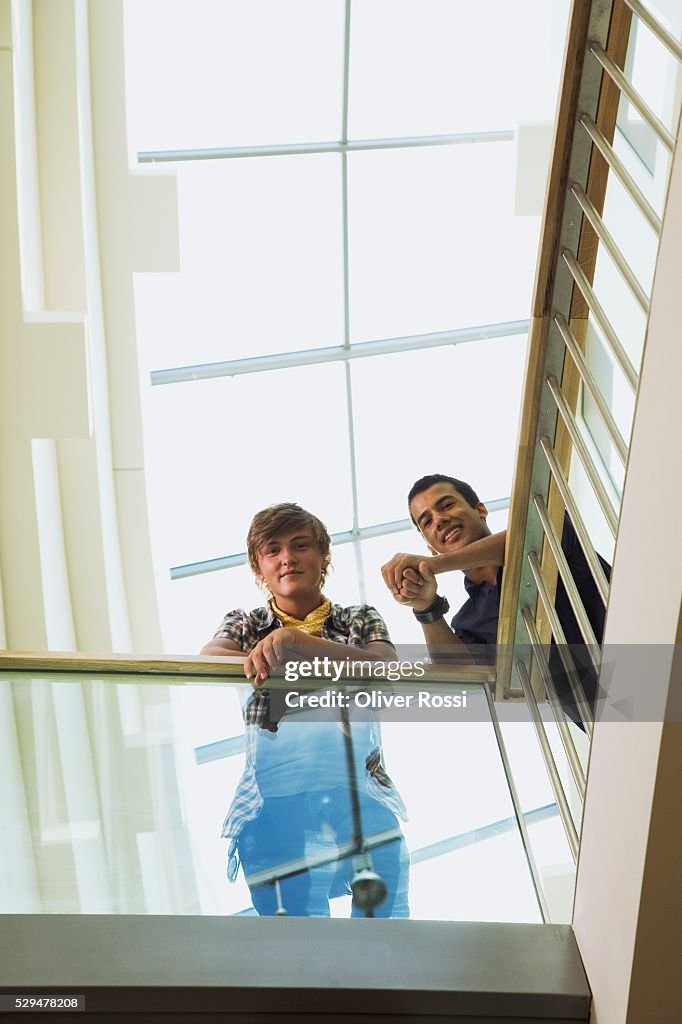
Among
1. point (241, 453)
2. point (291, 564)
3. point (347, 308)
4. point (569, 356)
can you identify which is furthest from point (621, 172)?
point (241, 453)

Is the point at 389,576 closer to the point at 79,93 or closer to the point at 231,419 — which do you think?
the point at 79,93

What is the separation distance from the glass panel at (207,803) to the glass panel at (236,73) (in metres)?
5.14

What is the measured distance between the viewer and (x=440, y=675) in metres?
2.38

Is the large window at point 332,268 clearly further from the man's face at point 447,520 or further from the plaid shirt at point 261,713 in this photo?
the plaid shirt at point 261,713

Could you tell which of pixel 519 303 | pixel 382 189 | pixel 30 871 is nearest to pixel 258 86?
pixel 382 189

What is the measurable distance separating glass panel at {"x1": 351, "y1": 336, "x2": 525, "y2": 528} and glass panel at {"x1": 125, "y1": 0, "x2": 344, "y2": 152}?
180cm

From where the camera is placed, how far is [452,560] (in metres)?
2.26

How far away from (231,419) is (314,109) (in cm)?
228

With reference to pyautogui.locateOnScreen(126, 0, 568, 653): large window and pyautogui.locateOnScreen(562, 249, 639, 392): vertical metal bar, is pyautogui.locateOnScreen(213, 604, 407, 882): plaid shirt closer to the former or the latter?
pyautogui.locateOnScreen(562, 249, 639, 392): vertical metal bar

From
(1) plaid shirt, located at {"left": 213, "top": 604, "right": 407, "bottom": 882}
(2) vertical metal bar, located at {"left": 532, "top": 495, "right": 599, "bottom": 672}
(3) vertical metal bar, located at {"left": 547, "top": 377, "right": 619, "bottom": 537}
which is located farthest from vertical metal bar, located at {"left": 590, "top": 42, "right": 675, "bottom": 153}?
(1) plaid shirt, located at {"left": 213, "top": 604, "right": 407, "bottom": 882}

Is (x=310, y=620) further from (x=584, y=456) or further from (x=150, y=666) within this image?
(x=584, y=456)

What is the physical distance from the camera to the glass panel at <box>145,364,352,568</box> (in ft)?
25.3

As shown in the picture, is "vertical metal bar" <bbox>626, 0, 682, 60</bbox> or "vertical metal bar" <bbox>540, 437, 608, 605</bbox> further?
"vertical metal bar" <bbox>540, 437, 608, 605</bbox>

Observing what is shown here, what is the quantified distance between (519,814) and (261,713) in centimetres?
61
